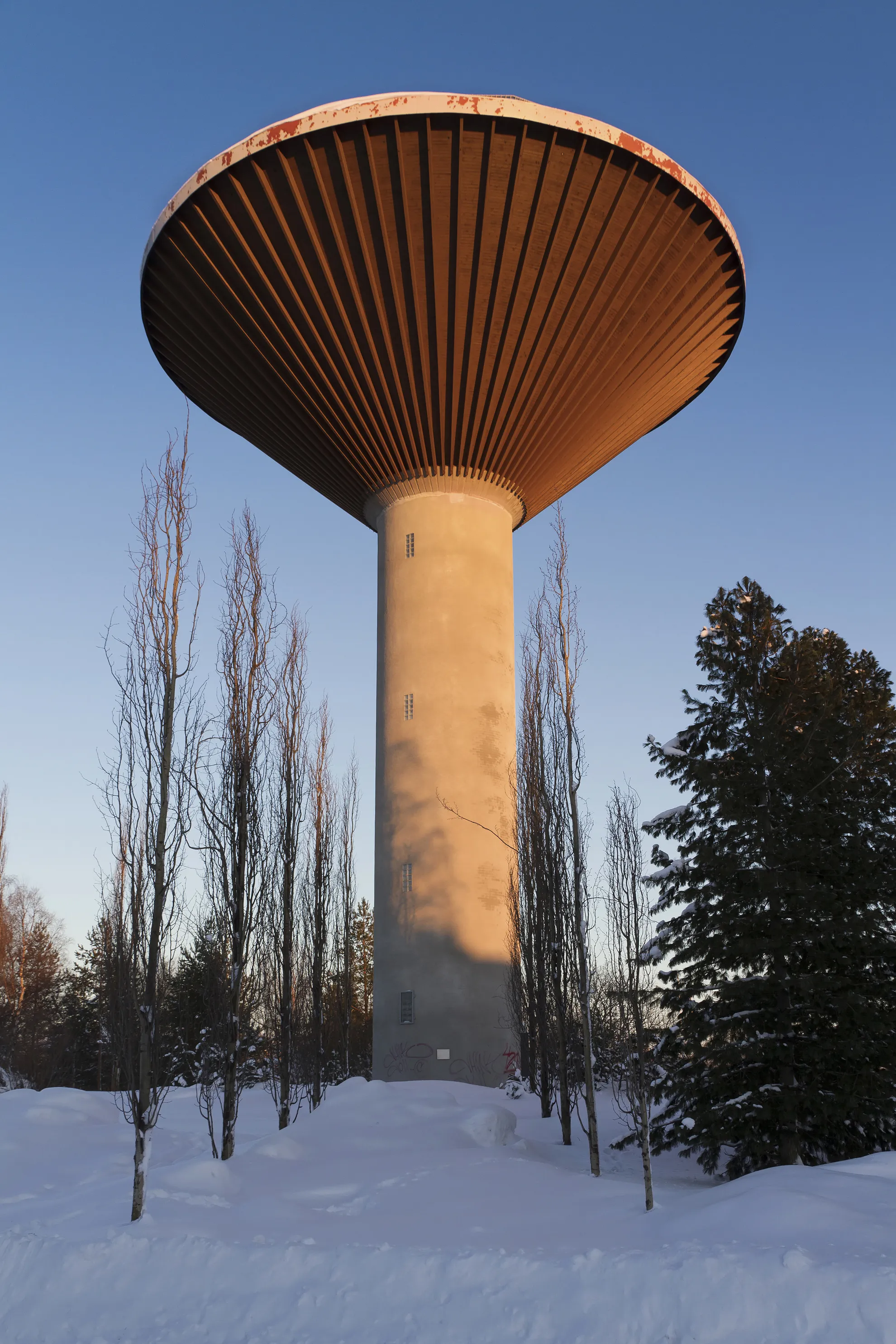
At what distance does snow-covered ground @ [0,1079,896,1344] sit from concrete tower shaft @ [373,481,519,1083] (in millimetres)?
7197

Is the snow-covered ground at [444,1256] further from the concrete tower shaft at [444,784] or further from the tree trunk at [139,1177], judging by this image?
the concrete tower shaft at [444,784]

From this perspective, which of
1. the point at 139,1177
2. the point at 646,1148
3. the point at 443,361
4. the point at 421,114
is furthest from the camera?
the point at 443,361

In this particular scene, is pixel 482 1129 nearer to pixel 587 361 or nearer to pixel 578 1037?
pixel 578 1037

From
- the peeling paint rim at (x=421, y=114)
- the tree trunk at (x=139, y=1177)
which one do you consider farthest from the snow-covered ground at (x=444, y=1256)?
the peeling paint rim at (x=421, y=114)

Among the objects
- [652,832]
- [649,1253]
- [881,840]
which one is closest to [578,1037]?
[652,832]

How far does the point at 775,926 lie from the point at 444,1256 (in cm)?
641

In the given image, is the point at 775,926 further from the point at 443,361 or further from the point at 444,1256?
the point at 443,361

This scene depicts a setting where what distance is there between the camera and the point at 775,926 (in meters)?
12.8

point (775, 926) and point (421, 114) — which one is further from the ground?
point (421, 114)

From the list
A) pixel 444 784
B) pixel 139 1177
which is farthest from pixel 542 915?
pixel 139 1177

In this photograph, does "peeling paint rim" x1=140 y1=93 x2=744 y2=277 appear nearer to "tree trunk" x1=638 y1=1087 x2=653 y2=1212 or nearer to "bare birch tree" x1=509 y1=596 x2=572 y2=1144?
"bare birch tree" x1=509 y1=596 x2=572 y2=1144

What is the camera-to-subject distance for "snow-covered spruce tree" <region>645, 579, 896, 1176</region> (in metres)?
12.2

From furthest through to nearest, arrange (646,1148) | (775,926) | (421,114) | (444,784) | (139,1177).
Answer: (444,784), (421,114), (775,926), (646,1148), (139,1177)

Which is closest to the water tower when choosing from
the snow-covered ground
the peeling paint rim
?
the peeling paint rim
